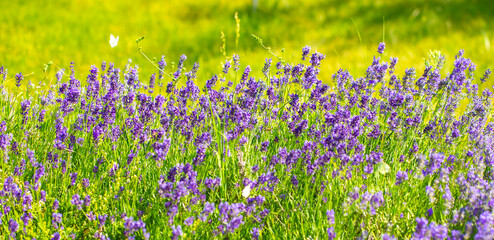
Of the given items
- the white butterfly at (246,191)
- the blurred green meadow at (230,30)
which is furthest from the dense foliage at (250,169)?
the blurred green meadow at (230,30)

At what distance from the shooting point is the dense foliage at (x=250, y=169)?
2.36 meters

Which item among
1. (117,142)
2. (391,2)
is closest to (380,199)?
(117,142)

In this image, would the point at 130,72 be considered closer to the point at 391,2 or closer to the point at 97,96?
the point at 97,96

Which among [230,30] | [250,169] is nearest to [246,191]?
[250,169]

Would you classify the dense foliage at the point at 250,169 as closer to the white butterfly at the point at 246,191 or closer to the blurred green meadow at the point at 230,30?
the white butterfly at the point at 246,191

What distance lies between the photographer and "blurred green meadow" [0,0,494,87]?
275 inches

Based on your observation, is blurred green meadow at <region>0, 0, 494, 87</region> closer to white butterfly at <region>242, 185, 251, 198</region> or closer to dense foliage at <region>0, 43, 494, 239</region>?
dense foliage at <region>0, 43, 494, 239</region>

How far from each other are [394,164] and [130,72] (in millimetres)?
1777

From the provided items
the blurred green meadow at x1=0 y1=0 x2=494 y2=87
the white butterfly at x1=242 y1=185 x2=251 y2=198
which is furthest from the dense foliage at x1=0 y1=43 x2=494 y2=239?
the blurred green meadow at x1=0 y1=0 x2=494 y2=87

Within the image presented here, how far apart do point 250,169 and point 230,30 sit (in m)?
5.25

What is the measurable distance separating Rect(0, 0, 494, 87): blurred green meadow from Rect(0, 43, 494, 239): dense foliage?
301 cm

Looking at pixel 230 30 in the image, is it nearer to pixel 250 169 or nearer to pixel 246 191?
pixel 250 169

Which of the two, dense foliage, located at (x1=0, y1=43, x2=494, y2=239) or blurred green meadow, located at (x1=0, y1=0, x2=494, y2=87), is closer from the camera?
dense foliage, located at (x1=0, y1=43, x2=494, y2=239)

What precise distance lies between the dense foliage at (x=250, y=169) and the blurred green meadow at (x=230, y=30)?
9.88 feet
